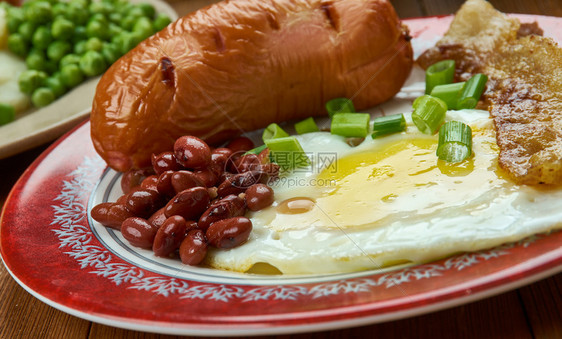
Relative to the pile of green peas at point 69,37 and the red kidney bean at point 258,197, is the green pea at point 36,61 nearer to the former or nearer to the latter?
the pile of green peas at point 69,37

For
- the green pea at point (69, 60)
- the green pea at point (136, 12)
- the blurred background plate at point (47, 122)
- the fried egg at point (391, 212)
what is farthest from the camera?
the green pea at point (136, 12)

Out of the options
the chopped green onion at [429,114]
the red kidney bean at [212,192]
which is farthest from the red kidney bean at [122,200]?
the chopped green onion at [429,114]

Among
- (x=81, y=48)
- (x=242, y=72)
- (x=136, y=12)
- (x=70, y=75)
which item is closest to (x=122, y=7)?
(x=136, y=12)

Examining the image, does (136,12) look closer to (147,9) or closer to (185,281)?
(147,9)

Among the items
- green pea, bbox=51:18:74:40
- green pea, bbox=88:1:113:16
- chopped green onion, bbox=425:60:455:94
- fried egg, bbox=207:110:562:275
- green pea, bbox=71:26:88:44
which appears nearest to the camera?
fried egg, bbox=207:110:562:275

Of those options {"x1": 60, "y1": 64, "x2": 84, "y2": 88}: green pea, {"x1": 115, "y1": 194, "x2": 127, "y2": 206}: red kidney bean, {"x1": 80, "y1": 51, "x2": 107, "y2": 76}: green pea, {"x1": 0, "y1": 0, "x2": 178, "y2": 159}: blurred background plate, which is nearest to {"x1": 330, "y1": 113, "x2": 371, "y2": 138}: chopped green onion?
{"x1": 115, "y1": 194, "x2": 127, "y2": 206}: red kidney bean

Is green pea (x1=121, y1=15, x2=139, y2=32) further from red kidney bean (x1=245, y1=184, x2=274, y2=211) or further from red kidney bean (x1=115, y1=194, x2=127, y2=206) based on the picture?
red kidney bean (x1=245, y1=184, x2=274, y2=211)

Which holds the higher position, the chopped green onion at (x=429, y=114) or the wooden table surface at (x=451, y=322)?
the chopped green onion at (x=429, y=114)
